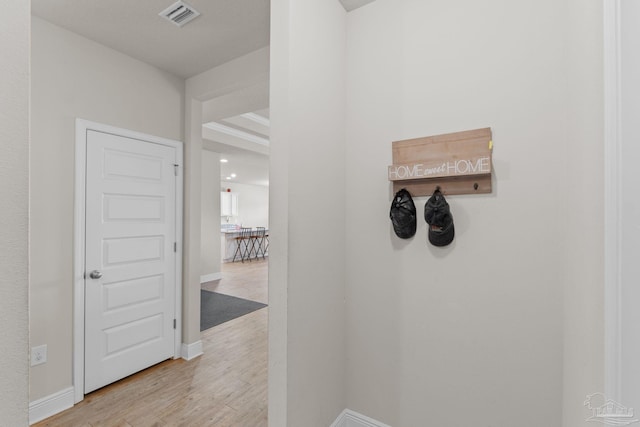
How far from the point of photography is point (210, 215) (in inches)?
258

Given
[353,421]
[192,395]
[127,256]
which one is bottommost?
[192,395]

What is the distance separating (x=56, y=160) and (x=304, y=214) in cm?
199

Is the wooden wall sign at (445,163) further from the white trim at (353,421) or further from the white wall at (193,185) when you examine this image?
the white wall at (193,185)

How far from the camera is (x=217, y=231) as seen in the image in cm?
673

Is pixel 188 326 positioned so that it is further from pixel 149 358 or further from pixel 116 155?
pixel 116 155

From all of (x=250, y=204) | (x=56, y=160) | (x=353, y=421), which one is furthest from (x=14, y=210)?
(x=250, y=204)

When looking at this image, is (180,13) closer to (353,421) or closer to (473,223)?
(473,223)

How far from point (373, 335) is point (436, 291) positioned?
0.48 m

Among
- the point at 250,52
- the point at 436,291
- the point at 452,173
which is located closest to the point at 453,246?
the point at 436,291

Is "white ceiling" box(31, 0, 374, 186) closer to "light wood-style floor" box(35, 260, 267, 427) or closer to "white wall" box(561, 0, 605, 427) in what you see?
"white wall" box(561, 0, 605, 427)

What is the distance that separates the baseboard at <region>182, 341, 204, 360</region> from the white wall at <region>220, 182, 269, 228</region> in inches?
285

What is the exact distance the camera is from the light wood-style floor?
6.70 ft

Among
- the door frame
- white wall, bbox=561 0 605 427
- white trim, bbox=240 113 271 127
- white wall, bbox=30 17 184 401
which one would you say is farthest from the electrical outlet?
white trim, bbox=240 113 271 127

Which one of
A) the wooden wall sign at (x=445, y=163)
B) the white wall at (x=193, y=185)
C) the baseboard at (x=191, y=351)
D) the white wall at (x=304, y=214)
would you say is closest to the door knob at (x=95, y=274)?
the white wall at (x=193, y=185)
